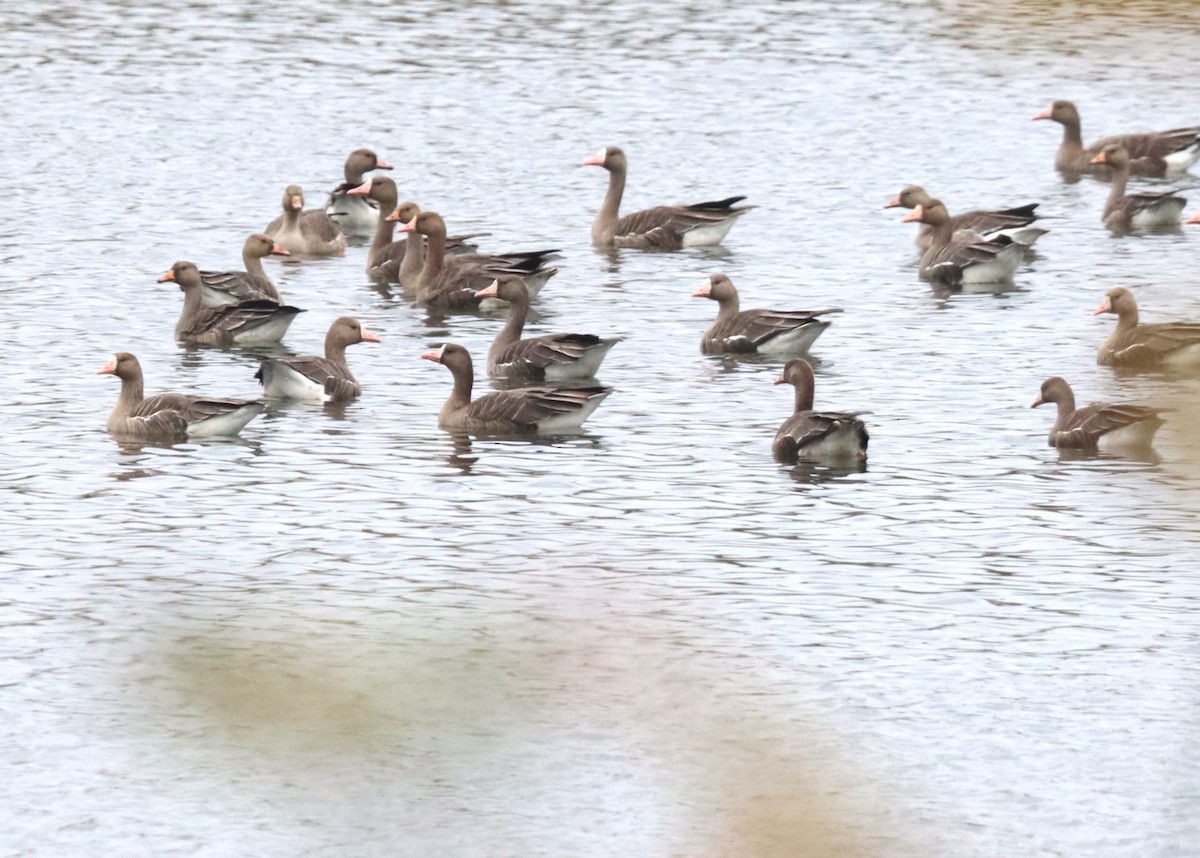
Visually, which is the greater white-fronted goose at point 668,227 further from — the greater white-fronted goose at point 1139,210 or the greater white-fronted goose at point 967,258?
the greater white-fronted goose at point 1139,210

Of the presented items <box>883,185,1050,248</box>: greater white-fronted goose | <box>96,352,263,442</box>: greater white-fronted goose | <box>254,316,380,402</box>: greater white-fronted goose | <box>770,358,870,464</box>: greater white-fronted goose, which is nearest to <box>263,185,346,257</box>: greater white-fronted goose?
<box>254,316,380,402</box>: greater white-fronted goose

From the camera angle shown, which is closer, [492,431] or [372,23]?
[492,431]

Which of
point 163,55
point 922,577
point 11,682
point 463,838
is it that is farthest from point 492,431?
point 163,55

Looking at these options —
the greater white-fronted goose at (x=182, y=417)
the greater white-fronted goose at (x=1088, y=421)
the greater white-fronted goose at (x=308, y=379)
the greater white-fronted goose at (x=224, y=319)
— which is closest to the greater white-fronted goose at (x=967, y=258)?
the greater white-fronted goose at (x=1088, y=421)

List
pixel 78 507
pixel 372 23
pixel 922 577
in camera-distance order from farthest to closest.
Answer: pixel 372 23
pixel 78 507
pixel 922 577

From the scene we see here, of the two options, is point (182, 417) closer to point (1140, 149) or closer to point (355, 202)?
point (355, 202)

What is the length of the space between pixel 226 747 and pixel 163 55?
1656 inches

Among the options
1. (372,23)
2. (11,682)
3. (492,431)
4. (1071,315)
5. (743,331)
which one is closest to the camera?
(11,682)

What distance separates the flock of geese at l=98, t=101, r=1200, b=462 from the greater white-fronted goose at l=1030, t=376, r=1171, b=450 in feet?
0.06

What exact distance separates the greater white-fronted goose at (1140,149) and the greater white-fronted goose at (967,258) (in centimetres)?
810

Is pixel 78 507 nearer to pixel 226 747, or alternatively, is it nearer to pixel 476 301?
pixel 476 301

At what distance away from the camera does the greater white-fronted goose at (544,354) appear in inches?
818

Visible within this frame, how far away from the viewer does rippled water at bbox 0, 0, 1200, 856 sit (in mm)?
3123

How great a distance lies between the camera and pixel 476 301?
25266 mm
